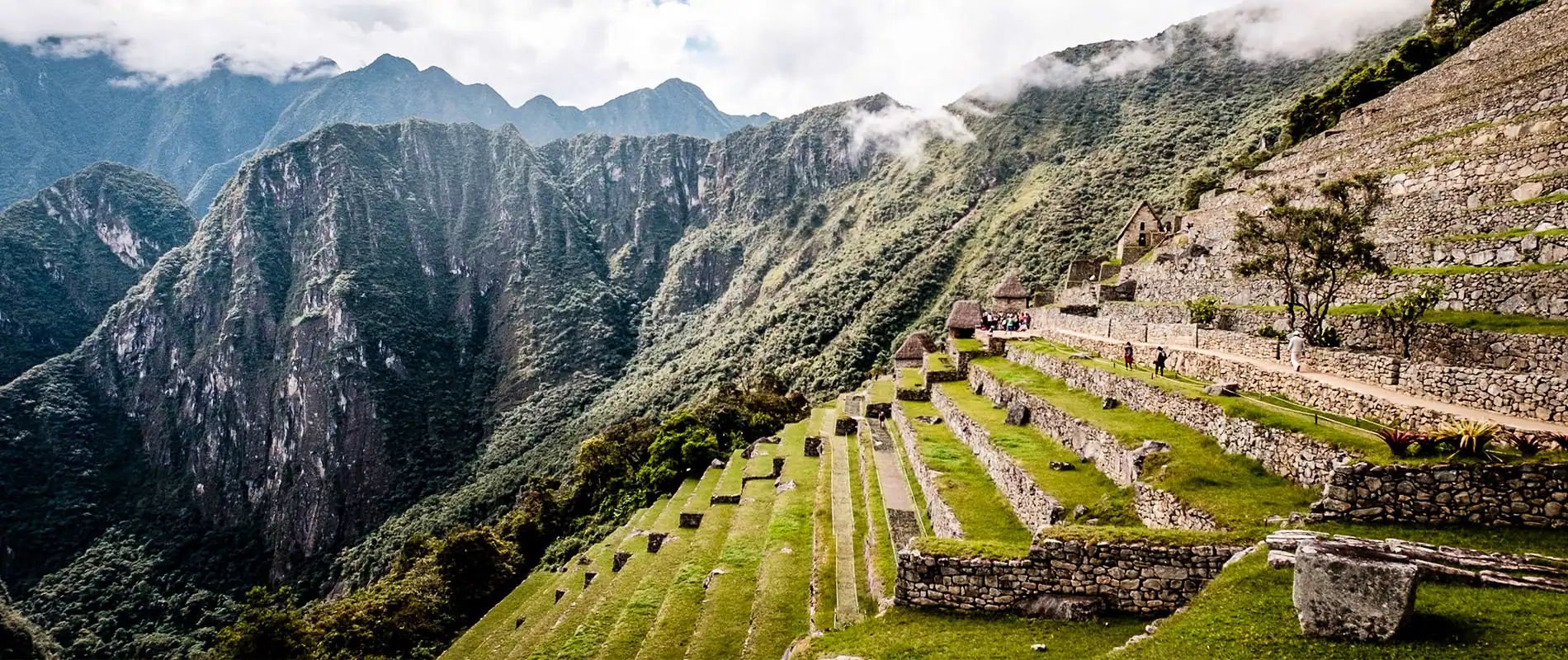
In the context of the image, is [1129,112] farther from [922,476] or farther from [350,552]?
[350,552]

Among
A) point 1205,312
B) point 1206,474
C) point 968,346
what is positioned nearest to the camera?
point 1206,474

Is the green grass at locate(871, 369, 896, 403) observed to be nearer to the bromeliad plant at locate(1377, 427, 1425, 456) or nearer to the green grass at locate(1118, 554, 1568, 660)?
the bromeliad plant at locate(1377, 427, 1425, 456)

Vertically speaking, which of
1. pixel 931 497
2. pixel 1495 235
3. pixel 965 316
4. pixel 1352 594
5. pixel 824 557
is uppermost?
pixel 1495 235

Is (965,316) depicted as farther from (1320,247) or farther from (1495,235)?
(1495,235)

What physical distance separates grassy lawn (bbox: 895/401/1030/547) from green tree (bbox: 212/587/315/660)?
27.3 meters

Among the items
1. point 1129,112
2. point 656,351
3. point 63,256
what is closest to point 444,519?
point 656,351

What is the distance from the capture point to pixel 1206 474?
9.97 m

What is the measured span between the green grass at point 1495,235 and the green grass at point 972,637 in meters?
14.3

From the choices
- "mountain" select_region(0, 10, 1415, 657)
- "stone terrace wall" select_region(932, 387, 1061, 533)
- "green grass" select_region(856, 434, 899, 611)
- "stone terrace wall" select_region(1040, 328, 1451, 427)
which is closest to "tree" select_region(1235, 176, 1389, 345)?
"stone terrace wall" select_region(1040, 328, 1451, 427)

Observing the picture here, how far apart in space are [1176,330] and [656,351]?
16230cm

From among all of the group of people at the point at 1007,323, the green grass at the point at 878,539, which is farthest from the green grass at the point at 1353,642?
the group of people at the point at 1007,323

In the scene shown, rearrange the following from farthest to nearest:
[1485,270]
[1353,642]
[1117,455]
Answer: [1485,270] → [1117,455] → [1353,642]

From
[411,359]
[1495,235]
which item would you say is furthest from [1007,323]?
[411,359]

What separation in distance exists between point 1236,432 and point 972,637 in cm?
555
